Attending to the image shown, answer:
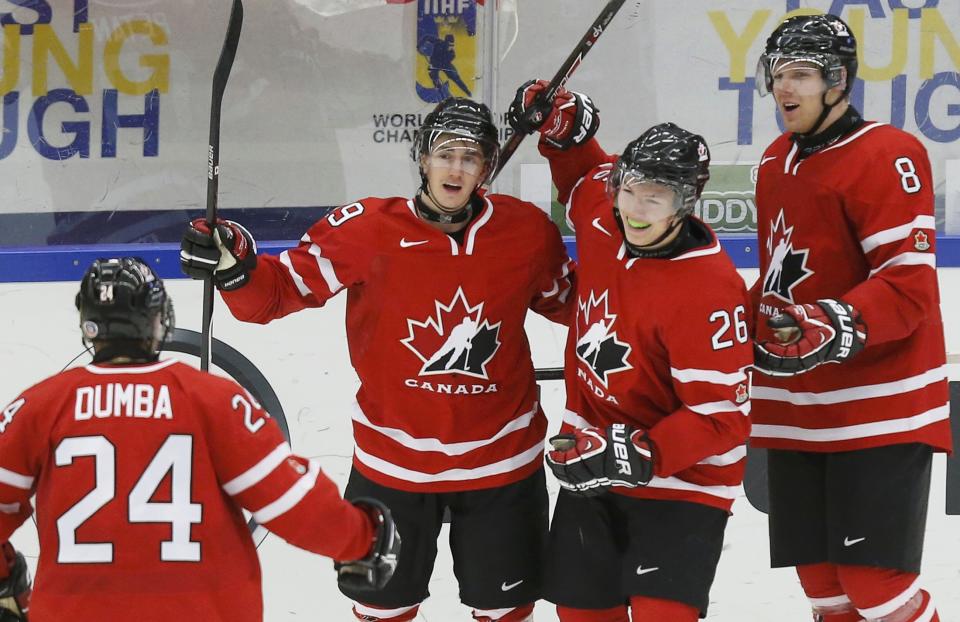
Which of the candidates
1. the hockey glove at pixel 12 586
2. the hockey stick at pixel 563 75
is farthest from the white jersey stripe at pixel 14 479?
the hockey stick at pixel 563 75

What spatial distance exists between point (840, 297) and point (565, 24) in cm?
125

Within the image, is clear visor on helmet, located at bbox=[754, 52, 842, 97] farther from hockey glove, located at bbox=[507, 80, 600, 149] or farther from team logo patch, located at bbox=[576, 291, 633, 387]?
team logo patch, located at bbox=[576, 291, 633, 387]

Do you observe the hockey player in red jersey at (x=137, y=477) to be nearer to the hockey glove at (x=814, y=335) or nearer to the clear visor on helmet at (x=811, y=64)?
the hockey glove at (x=814, y=335)

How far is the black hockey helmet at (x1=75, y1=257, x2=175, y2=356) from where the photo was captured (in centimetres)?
200

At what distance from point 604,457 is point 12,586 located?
937mm

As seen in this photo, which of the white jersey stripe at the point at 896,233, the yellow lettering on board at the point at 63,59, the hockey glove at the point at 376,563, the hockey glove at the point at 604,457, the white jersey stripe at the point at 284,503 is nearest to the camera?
the white jersey stripe at the point at 284,503

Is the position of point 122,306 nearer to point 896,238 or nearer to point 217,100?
point 217,100

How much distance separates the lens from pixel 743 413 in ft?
7.82

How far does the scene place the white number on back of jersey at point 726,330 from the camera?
7.66ft

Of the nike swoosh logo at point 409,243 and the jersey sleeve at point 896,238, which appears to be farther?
the nike swoosh logo at point 409,243

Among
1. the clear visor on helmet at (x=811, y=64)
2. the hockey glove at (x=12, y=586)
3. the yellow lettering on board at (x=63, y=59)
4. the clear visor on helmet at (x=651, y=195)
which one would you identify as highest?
the yellow lettering on board at (x=63, y=59)

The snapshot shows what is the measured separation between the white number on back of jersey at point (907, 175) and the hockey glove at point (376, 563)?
1.05m

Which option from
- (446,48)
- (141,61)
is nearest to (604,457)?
(446,48)

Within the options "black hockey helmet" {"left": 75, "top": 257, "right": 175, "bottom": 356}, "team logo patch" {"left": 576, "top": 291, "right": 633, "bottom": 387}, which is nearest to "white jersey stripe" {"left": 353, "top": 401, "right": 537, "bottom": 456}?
"team logo patch" {"left": 576, "top": 291, "right": 633, "bottom": 387}
